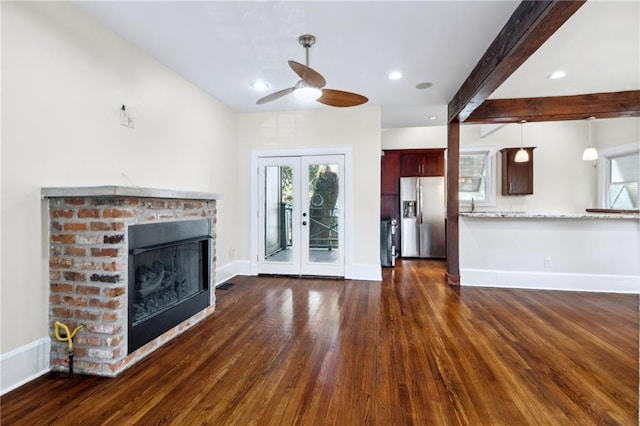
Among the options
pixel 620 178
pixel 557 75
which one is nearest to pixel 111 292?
pixel 557 75

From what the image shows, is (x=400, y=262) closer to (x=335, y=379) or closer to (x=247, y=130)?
(x=247, y=130)

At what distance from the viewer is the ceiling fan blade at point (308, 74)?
2332 millimetres

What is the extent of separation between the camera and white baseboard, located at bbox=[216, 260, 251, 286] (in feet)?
14.3

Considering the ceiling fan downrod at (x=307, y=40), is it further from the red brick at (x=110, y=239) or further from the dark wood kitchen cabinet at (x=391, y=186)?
the dark wood kitchen cabinet at (x=391, y=186)

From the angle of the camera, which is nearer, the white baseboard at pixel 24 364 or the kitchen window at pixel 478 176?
the white baseboard at pixel 24 364

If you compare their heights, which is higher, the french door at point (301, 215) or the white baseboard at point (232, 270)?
the french door at point (301, 215)

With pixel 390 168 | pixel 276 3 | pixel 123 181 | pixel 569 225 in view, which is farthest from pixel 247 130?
pixel 569 225

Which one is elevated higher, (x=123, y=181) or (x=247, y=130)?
(x=247, y=130)

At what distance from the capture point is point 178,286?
2.73m

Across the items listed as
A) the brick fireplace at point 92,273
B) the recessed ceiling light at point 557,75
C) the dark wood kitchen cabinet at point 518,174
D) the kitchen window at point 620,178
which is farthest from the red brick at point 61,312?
the kitchen window at point 620,178

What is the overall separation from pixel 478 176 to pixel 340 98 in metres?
4.89

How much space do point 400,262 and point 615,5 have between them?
4749 millimetres

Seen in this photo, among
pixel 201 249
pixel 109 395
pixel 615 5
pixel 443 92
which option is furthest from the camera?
pixel 443 92

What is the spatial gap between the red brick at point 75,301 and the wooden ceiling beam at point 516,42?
3568 millimetres
